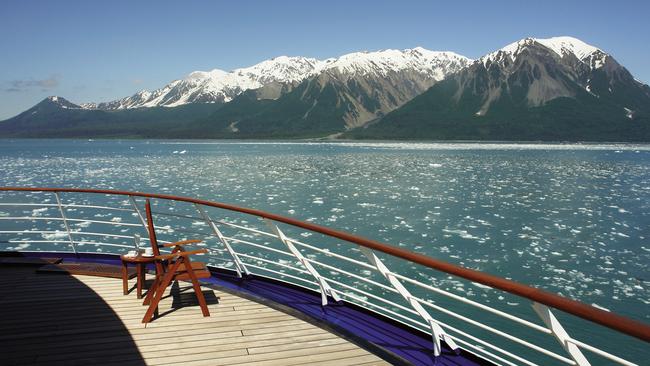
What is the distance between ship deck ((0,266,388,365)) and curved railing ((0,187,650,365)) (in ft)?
2.35

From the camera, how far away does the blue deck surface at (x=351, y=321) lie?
15.2ft

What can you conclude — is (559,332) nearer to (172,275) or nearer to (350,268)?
(172,275)

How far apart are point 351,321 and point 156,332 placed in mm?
2347

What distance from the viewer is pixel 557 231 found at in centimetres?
2530

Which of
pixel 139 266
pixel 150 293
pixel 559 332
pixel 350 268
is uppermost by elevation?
pixel 559 332

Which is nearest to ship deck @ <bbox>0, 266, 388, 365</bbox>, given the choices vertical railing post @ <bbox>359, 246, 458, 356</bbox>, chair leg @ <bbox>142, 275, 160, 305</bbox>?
chair leg @ <bbox>142, 275, 160, 305</bbox>

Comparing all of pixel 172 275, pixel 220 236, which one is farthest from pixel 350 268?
pixel 172 275

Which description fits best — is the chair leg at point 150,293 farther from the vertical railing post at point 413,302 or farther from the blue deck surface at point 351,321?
the vertical railing post at point 413,302

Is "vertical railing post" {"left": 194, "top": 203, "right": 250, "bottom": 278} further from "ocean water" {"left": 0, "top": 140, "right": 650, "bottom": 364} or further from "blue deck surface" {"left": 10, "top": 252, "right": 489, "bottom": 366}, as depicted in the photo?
"ocean water" {"left": 0, "top": 140, "right": 650, "bottom": 364}

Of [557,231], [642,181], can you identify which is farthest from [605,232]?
[642,181]

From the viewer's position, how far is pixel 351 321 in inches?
215

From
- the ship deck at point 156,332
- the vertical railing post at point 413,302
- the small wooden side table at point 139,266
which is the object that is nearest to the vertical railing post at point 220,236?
the ship deck at point 156,332

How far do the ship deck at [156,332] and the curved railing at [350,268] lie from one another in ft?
2.35

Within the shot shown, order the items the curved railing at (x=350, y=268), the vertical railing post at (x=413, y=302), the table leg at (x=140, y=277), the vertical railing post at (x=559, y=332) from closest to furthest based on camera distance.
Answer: the vertical railing post at (x=559, y=332), the curved railing at (x=350, y=268), the vertical railing post at (x=413, y=302), the table leg at (x=140, y=277)
